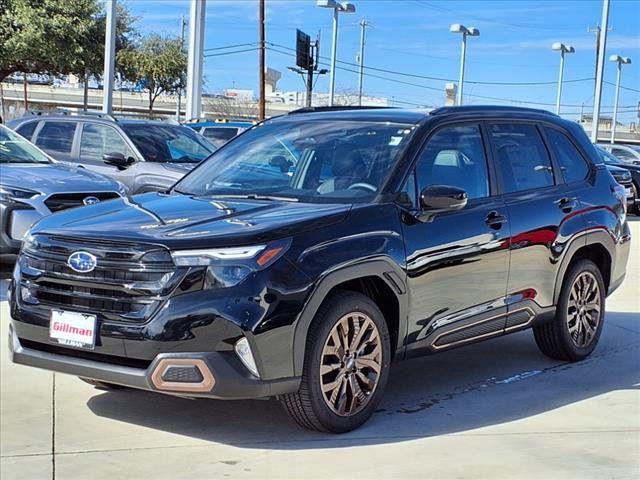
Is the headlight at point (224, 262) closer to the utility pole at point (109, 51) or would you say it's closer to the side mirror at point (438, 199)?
the side mirror at point (438, 199)

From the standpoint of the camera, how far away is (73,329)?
4.44 meters

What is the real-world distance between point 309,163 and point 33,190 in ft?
14.8

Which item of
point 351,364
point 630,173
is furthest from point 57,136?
point 630,173

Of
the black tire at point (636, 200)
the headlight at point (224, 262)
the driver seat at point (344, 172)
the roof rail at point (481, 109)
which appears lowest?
the black tire at point (636, 200)

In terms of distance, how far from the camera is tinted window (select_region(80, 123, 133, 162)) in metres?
12.1

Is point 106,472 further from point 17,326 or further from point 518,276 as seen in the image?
point 518,276

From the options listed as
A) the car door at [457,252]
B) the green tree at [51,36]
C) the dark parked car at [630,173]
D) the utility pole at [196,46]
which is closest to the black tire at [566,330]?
the car door at [457,252]

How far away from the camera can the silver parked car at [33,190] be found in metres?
8.73

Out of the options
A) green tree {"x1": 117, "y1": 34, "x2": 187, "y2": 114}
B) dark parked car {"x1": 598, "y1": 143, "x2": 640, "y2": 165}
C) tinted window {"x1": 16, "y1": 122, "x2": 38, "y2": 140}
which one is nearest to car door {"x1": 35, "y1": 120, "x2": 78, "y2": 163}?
tinted window {"x1": 16, "y1": 122, "x2": 38, "y2": 140}

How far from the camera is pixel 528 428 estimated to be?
5.05 metres

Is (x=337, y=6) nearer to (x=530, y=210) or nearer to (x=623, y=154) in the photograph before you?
(x=623, y=154)

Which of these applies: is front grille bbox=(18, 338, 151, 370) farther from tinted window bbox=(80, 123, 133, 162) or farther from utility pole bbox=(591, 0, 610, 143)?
utility pole bbox=(591, 0, 610, 143)

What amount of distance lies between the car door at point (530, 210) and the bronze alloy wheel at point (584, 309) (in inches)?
14.7

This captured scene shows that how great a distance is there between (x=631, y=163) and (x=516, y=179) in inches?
729
